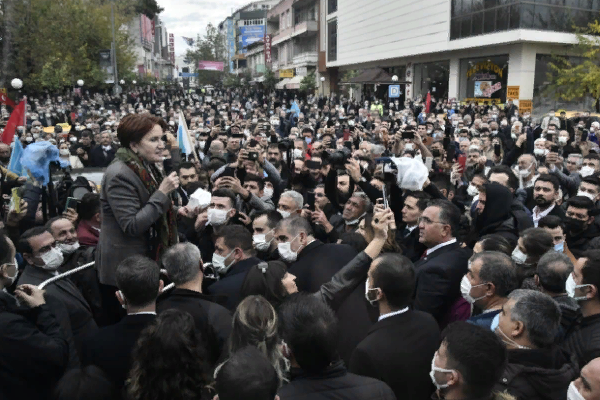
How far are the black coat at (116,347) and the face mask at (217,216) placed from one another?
2.33 meters

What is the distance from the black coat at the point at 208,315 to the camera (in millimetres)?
3002

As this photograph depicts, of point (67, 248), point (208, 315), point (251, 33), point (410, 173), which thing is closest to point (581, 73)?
point (410, 173)

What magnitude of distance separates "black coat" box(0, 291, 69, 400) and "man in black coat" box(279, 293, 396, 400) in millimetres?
1302

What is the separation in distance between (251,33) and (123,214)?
86986 mm

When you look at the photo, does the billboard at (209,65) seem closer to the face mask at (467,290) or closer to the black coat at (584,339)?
the face mask at (467,290)

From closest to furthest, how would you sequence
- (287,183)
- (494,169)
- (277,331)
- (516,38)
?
(277,331) < (494,169) < (287,183) < (516,38)

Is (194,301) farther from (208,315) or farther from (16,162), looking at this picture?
(16,162)

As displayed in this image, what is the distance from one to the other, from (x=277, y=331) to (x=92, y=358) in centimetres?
99

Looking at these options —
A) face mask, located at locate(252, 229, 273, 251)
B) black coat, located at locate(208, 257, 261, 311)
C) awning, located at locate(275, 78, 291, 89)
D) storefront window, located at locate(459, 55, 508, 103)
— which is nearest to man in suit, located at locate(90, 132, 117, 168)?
face mask, located at locate(252, 229, 273, 251)

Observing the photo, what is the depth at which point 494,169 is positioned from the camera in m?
6.52

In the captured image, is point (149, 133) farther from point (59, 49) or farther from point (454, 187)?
point (59, 49)

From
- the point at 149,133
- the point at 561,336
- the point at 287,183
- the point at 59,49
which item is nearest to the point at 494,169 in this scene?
the point at 287,183

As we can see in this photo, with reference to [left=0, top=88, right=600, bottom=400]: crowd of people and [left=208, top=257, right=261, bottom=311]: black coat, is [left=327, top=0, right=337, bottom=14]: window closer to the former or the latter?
[left=0, top=88, right=600, bottom=400]: crowd of people

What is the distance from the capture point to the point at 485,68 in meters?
29.1
